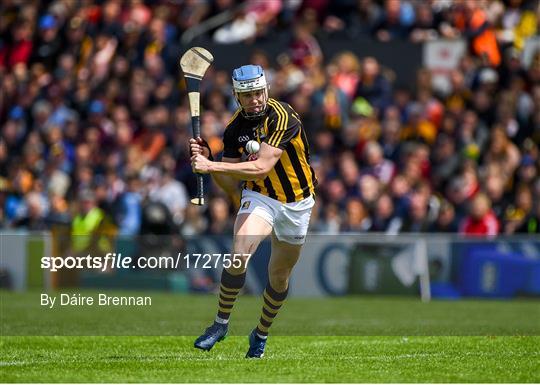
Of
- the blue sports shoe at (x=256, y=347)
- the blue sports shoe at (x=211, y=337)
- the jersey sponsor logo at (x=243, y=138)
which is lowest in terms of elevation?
the blue sports shoe at (x=256, y=347)

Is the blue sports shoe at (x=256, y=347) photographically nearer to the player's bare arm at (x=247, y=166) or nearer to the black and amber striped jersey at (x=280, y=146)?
the black and amber striped jersey at (x=280, y=146)

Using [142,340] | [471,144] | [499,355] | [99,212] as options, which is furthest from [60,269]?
[499,355]

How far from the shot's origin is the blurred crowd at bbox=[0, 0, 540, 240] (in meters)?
17.2

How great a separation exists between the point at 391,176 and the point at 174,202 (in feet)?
9.91

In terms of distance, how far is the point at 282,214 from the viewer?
31.0 ft

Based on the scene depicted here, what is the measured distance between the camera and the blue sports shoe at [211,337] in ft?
30.7

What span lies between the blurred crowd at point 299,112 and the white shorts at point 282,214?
23.5 ft

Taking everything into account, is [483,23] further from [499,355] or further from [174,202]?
[499,355]

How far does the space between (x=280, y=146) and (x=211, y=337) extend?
1.46 meters

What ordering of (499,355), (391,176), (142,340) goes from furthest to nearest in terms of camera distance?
(391,176) → (142,340) → (499,355)

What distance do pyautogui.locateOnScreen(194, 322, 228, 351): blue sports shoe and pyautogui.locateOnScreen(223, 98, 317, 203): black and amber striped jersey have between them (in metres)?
1.01

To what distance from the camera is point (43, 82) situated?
21281mm

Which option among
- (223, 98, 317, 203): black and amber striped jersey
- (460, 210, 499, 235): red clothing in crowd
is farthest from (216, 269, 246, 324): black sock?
(460, 210, 499, 235): red clothing in crowd

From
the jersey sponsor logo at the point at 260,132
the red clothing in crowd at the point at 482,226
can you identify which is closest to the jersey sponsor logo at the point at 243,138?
the jersey sponsor logo at the point at 260,132
